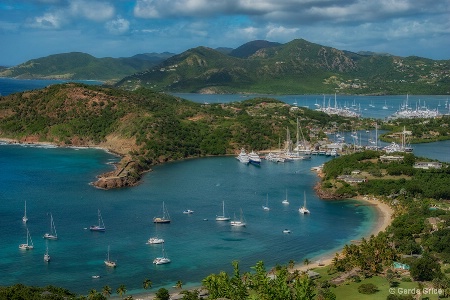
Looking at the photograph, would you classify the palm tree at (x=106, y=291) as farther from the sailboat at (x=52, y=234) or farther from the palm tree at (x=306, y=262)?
the palm tree at (x=306, y=262)

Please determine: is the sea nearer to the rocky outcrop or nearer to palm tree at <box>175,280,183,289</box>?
palm tree at <box>175,280,183,289</box>

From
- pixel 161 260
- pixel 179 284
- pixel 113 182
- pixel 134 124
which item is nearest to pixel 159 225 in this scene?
pixel 161 260

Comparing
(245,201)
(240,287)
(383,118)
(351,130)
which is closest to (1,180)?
(245,201)

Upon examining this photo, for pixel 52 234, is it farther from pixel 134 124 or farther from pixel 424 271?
pixel 134 124

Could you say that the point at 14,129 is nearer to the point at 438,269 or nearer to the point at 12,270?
the point at 12,270

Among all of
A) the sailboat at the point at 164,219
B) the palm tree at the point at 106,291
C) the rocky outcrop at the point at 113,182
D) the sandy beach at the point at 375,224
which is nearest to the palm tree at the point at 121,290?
the palm tree at the point at 106,291

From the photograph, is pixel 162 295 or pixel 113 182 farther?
pixel 113 182

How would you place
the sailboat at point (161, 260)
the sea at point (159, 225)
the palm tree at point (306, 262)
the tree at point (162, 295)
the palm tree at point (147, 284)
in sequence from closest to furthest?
the tree at point (162, 295) < the palm tree at point (147, 284) < the sea at point (159, 225) < the palm tree at point (306, 262) < the sailboat at point (161, 260)
